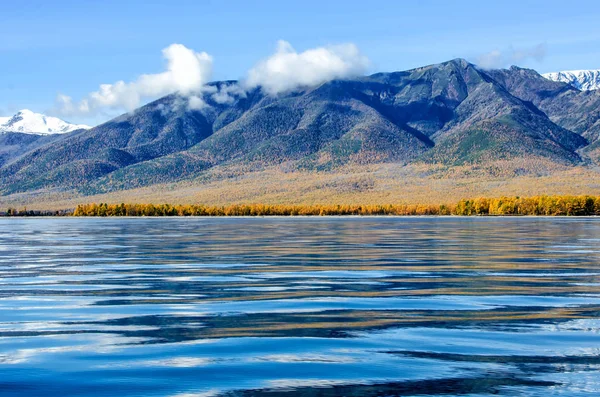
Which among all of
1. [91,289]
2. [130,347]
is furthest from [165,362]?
[91,289]

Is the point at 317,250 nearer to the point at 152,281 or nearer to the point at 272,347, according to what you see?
the point at 152,281

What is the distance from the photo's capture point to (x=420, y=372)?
17.3m

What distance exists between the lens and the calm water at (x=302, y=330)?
16.7 m

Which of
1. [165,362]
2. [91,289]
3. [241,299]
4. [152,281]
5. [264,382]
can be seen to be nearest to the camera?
[264,382]

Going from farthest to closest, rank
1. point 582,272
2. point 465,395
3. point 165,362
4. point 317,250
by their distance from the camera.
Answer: point 317,250 → point 582,272 → point 165,362 → point 465,395

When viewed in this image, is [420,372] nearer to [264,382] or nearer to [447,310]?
[264,382]

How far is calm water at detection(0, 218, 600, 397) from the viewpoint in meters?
16.7

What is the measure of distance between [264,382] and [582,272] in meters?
24.8

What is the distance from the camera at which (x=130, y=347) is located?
65.5 ft

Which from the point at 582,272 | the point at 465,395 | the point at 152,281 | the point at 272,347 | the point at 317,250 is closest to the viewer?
the point at 465,395

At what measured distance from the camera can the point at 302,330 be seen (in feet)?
72.3

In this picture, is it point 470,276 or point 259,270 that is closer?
point 470,276

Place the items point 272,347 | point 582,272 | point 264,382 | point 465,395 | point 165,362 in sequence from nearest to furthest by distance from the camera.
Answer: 1. point 465,395
2. point 264,382
3. point 165,362
4. point 272,347
5. point 582,272

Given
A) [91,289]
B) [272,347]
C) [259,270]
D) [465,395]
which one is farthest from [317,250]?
[465,395]
